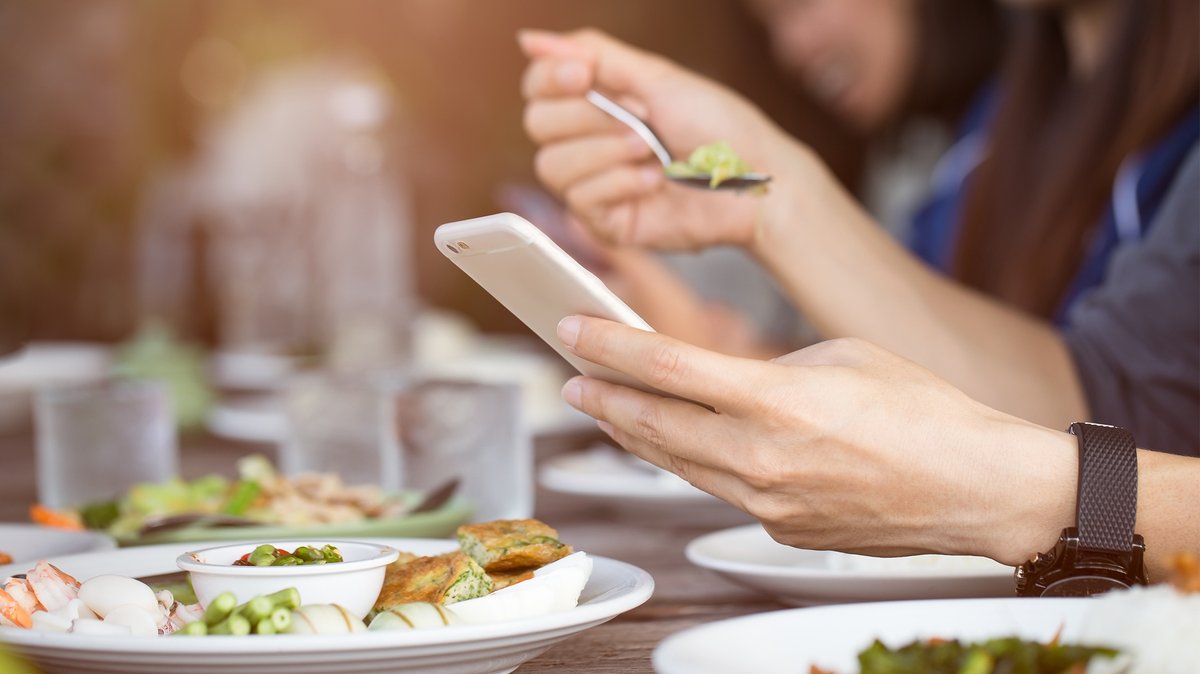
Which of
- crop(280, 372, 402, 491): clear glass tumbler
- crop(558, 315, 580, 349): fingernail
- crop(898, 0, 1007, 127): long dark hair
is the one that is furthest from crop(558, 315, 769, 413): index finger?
crop(898, 0, 1007, 127): long dark hair

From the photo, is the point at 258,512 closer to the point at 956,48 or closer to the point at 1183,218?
the point at 1183,218

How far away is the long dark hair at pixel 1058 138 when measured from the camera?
5.79 ft

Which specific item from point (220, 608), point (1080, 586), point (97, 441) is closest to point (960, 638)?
point (1080, 586)

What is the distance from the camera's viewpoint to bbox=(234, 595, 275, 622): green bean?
23.9 inches

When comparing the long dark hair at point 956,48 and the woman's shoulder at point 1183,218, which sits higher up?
the long dark hair at point 956,48

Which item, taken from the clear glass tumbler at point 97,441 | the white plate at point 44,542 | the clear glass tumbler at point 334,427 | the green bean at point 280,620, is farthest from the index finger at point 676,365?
the clear glass tumbler at point 97,441

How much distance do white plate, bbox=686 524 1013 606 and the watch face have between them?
7 cm

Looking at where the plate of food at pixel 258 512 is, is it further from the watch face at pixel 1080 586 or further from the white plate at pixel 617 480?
the watch face at pixel 1080 586

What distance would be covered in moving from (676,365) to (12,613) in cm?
40

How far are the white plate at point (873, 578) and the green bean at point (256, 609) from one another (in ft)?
1.22

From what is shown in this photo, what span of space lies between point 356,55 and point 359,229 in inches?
88.7

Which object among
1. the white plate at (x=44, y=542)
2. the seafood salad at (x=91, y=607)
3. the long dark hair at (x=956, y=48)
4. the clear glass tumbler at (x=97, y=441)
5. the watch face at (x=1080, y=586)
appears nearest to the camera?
the seafood salad at (x=91, y=607)

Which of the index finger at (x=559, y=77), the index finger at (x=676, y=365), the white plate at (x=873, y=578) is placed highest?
the index finger at (x=559, y=77)

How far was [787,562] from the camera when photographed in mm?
1009
